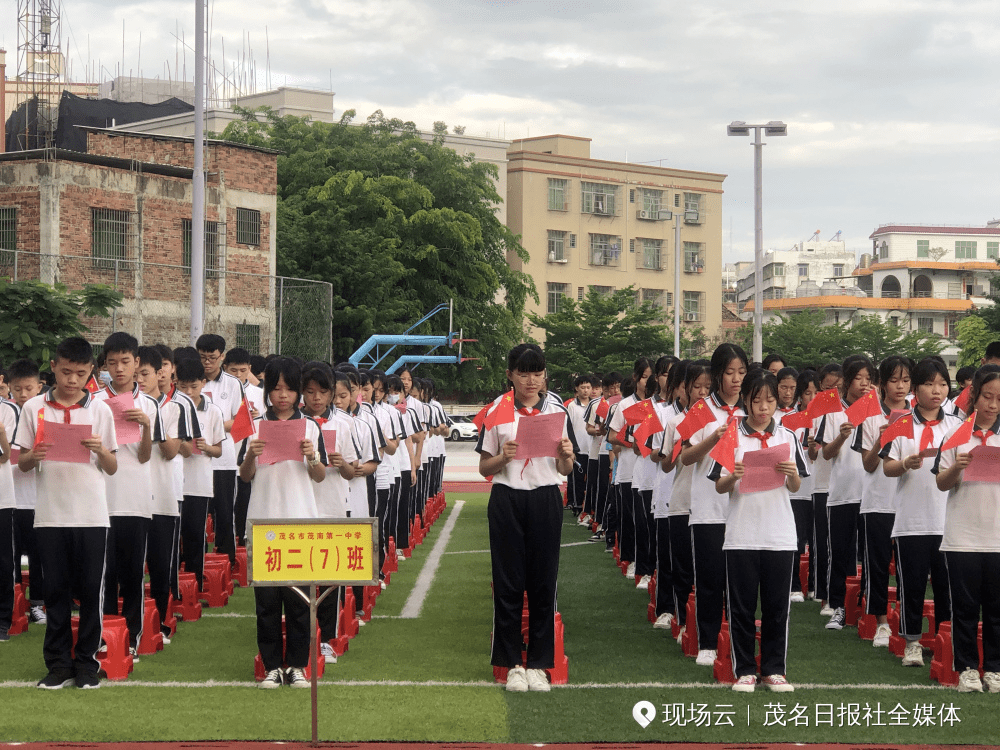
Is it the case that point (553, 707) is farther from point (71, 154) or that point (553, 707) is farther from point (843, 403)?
point (71, 154)

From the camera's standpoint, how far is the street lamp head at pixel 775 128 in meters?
27.6

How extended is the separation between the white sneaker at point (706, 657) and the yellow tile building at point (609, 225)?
57268 mm

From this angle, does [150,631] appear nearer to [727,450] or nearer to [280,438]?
[280,438]

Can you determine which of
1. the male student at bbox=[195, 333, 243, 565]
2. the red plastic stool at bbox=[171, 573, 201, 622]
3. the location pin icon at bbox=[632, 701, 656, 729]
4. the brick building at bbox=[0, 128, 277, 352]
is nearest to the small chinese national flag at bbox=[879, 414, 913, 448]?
the location pin icon at bbox=[632, 701, 656, 729]

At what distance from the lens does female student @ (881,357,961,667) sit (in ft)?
26.5

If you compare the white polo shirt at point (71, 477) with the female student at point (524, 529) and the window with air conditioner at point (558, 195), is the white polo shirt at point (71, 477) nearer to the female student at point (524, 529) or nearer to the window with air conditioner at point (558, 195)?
the female student at point (524, 529)

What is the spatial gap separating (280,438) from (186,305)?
1894 centimetres

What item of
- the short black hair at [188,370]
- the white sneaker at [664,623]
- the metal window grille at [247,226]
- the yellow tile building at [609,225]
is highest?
the yellow tile building at [609,225]

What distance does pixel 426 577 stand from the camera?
13.0 meters

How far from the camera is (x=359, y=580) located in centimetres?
663

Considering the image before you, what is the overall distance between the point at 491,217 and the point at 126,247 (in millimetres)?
18795

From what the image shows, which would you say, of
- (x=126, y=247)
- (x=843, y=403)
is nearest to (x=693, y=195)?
(x=126, y=247)

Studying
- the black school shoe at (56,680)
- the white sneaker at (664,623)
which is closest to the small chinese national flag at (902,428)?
the white sneaker at (664,623)

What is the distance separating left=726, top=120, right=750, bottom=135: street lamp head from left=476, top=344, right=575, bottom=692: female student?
21.4 meters
